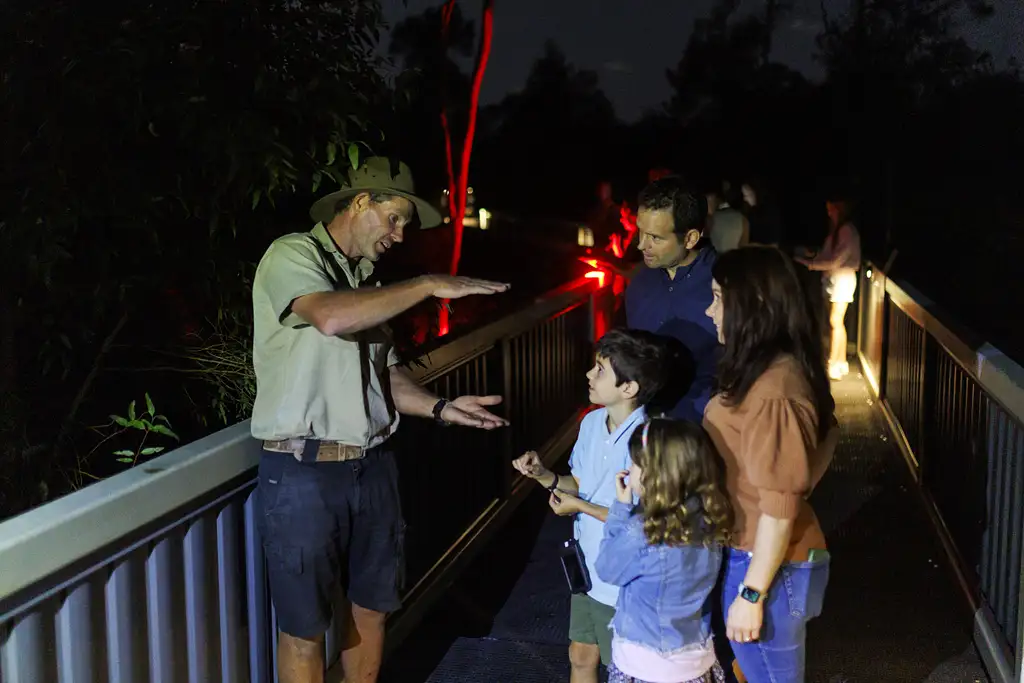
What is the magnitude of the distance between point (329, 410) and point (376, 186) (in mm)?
722

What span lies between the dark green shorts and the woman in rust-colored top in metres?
0.50

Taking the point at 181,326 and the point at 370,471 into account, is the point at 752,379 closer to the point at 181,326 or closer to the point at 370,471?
the point at 370,471

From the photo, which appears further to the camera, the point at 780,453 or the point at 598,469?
the point at 598,469

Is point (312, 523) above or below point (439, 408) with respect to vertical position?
below

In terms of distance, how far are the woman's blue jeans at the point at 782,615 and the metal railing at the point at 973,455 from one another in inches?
41.2

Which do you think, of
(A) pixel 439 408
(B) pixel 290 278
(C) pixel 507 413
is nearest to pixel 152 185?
(B) pixel 290 278

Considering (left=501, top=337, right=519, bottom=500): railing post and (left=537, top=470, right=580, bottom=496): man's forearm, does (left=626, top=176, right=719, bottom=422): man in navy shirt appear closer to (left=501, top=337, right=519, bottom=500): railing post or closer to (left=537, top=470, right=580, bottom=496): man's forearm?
(left=537, top=470, right=580, bottom=496): man's forearm

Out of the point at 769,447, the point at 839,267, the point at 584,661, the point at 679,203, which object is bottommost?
the point at 584,661

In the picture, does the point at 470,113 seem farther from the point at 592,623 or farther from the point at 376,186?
the point at 592,623

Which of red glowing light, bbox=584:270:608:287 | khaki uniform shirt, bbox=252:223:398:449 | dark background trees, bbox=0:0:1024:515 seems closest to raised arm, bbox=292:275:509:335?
khaki uniform shirt, bbox=252:223:398:449

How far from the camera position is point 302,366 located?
Result: 3.13 meters

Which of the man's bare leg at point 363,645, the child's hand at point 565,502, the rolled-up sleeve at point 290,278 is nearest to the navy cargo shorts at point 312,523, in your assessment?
the man's bare leg at point 363,645

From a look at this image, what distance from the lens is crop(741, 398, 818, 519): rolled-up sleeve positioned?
2.71 meters

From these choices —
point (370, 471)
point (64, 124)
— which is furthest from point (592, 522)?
point (64, 124)
